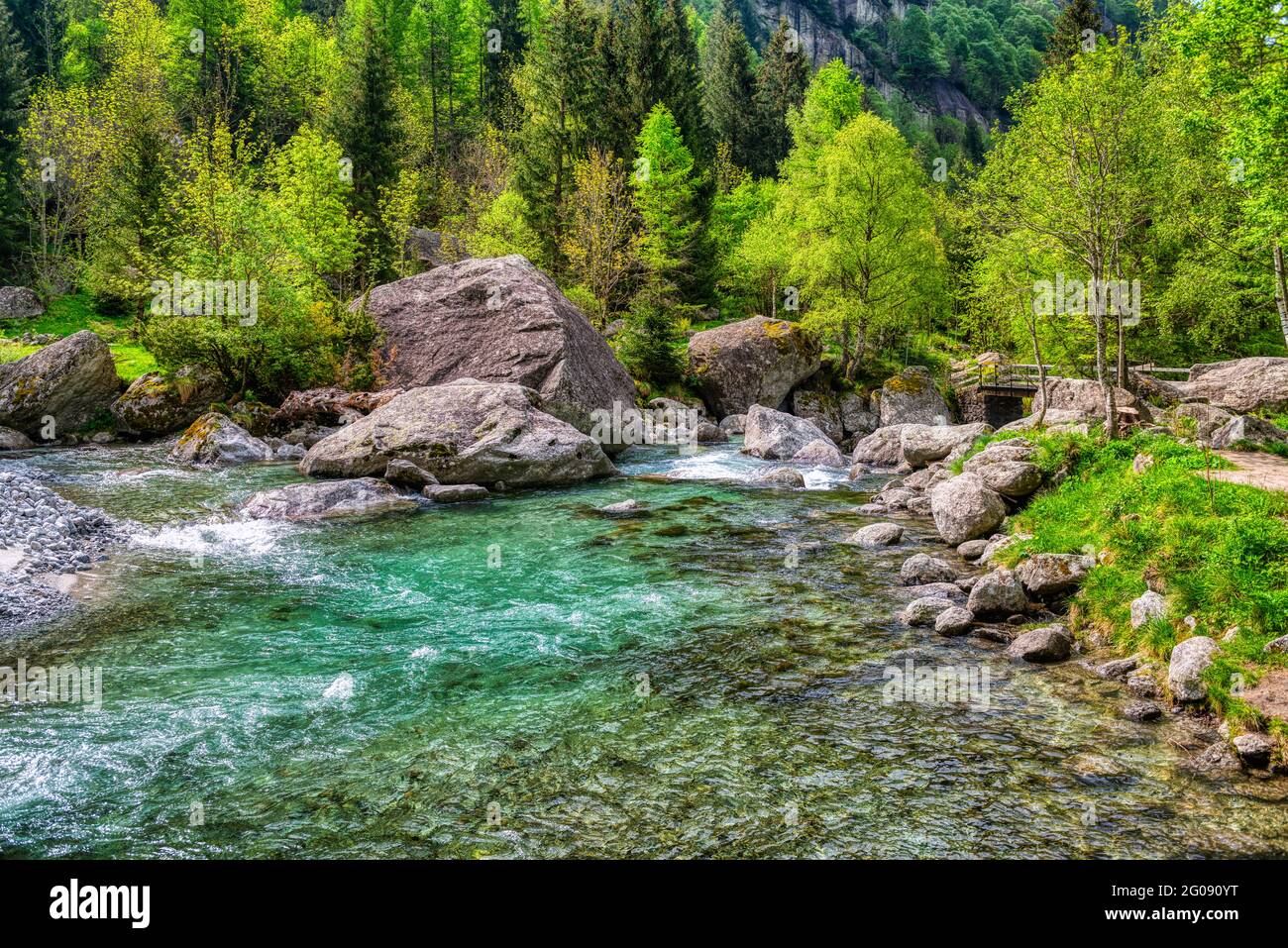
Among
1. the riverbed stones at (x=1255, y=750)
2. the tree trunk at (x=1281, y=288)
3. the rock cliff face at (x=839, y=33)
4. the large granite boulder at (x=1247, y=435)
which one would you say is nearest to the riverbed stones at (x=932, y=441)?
the large granite boulder at (x=1247, y=435)

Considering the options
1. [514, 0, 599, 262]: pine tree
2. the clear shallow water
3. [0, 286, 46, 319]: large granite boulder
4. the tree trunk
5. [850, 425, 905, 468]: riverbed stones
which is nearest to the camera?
the clear shallow water

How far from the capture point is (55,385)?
2533 centimetres

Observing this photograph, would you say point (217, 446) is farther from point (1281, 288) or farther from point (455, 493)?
point (1281, 288)

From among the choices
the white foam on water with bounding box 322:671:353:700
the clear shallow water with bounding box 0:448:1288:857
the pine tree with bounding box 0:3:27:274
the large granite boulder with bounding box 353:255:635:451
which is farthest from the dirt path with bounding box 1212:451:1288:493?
the pine tree with bounding box 0:3:27:274

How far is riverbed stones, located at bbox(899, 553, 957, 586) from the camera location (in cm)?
1295

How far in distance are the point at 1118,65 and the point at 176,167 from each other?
148 ft

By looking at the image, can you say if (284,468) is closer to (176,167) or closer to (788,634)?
(788,634)

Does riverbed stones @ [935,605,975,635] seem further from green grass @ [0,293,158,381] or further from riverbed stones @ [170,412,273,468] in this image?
green grass @ [0,293,158,381]

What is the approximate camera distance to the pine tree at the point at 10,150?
46094 millimetres

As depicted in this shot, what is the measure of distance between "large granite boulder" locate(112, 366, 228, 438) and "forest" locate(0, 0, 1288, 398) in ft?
2.33

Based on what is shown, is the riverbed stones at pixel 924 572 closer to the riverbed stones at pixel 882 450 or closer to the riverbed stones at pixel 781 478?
the riverbed stones at pixel 781 478

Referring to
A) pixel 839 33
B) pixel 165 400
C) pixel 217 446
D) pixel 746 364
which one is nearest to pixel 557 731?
pixel 217 446

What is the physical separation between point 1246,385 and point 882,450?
10876 millimetres

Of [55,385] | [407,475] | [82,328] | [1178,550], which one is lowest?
[1178,550]
